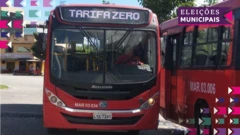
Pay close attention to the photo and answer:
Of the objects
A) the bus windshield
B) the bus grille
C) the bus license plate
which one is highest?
the bus windshield

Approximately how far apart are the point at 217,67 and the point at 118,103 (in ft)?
7.48

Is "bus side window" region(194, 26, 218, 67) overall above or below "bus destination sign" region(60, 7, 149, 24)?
below

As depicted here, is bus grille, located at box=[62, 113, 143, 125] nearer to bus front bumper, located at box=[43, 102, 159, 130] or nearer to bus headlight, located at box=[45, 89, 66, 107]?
bus front bumper, located at box=[43, 102, 159, 130]

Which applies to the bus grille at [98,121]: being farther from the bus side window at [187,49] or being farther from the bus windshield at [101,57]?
the bus side window at [187,49]

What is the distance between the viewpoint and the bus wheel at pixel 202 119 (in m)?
8.21

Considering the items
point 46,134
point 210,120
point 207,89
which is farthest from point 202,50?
point 46,134

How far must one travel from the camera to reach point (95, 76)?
29.4 feet

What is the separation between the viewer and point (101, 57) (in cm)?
910

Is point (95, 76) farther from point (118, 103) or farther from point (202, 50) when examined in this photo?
point (202, 50)

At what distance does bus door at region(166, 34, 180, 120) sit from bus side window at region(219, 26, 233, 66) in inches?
119

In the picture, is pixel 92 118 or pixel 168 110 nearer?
pixel 92 118

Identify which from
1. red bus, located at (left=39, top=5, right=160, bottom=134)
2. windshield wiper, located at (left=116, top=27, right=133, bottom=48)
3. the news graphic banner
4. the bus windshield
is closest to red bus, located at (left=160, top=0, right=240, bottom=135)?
the news graphic banner

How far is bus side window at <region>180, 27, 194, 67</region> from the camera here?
943cm

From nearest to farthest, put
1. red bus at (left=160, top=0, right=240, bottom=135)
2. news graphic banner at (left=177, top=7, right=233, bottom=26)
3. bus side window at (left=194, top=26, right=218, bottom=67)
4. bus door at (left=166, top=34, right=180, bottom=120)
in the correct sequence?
red bus at (left=160, top=0, right=240, bottom=135) < news graphic banner at (left=177, top=7, right=233, bottom=26) < bus side window at (left=194, top=26, right=218, bottom=67) < bus door at (left=166, top=34, right=180, bottom=120)
